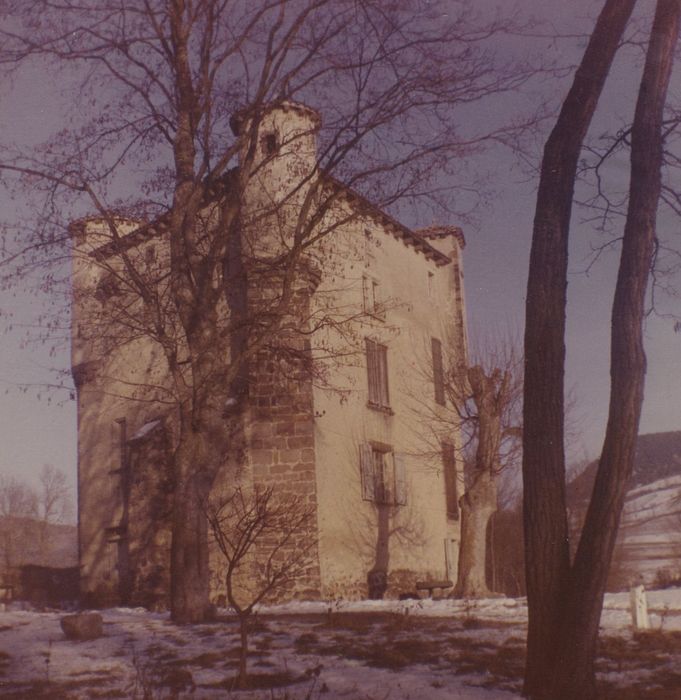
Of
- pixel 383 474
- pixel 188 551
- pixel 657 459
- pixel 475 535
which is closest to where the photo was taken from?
pixel 188 551

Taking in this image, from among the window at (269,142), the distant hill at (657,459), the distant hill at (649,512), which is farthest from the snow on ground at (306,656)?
the distant hill at (657,459)

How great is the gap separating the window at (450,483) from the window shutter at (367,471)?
13.4 ft

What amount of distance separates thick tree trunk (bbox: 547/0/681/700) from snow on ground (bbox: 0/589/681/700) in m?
0.78

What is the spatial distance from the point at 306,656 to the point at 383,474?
13834 millimetres

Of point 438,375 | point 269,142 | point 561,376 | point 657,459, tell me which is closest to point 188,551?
point 561,376

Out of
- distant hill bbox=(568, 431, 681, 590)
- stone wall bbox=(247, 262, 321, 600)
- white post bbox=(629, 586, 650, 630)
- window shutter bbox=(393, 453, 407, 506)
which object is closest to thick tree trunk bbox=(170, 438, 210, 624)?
stone wall bbox=(247, 262, 321, 600)

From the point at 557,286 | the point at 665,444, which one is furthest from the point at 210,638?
the point at 665,444

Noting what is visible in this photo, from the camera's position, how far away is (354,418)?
21578mm

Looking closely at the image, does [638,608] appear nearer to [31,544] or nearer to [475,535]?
[475,535]

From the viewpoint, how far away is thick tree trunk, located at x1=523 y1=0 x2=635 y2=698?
21.5 feet

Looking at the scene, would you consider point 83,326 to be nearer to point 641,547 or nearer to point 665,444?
point 641,547

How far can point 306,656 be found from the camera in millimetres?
8953

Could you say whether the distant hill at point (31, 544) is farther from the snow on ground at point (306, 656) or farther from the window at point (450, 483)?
the snow on ground at point (306, 656)

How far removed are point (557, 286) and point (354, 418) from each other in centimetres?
1470
